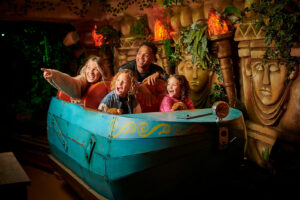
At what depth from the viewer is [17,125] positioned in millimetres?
6379

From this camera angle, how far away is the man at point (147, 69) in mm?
→ 3412

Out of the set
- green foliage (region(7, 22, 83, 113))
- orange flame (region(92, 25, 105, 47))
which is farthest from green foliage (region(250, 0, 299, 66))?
green foliage (region(7, 22, 83, 113))

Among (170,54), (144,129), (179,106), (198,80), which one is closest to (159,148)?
(144,129)

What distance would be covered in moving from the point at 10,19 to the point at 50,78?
139 inches

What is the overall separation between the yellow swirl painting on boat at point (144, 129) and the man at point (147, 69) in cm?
93

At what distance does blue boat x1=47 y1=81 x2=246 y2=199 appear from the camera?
2289 mm

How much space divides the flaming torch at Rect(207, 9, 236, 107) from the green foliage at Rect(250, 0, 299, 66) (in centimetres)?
68

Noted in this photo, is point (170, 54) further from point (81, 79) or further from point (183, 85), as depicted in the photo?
point (183, 85)

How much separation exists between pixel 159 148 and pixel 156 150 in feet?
0.08

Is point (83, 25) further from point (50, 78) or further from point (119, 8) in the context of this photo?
point (50, 78)

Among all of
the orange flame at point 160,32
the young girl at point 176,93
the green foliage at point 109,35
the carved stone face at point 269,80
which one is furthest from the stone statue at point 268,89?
the green foliage at point 109,35

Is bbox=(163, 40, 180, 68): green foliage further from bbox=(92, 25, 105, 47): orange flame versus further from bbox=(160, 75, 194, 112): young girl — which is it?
bbox=(160, 75, 194, 112): young girl

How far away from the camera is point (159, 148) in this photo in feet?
7.55

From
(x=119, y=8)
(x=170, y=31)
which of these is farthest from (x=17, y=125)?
(x=170, y=31)
